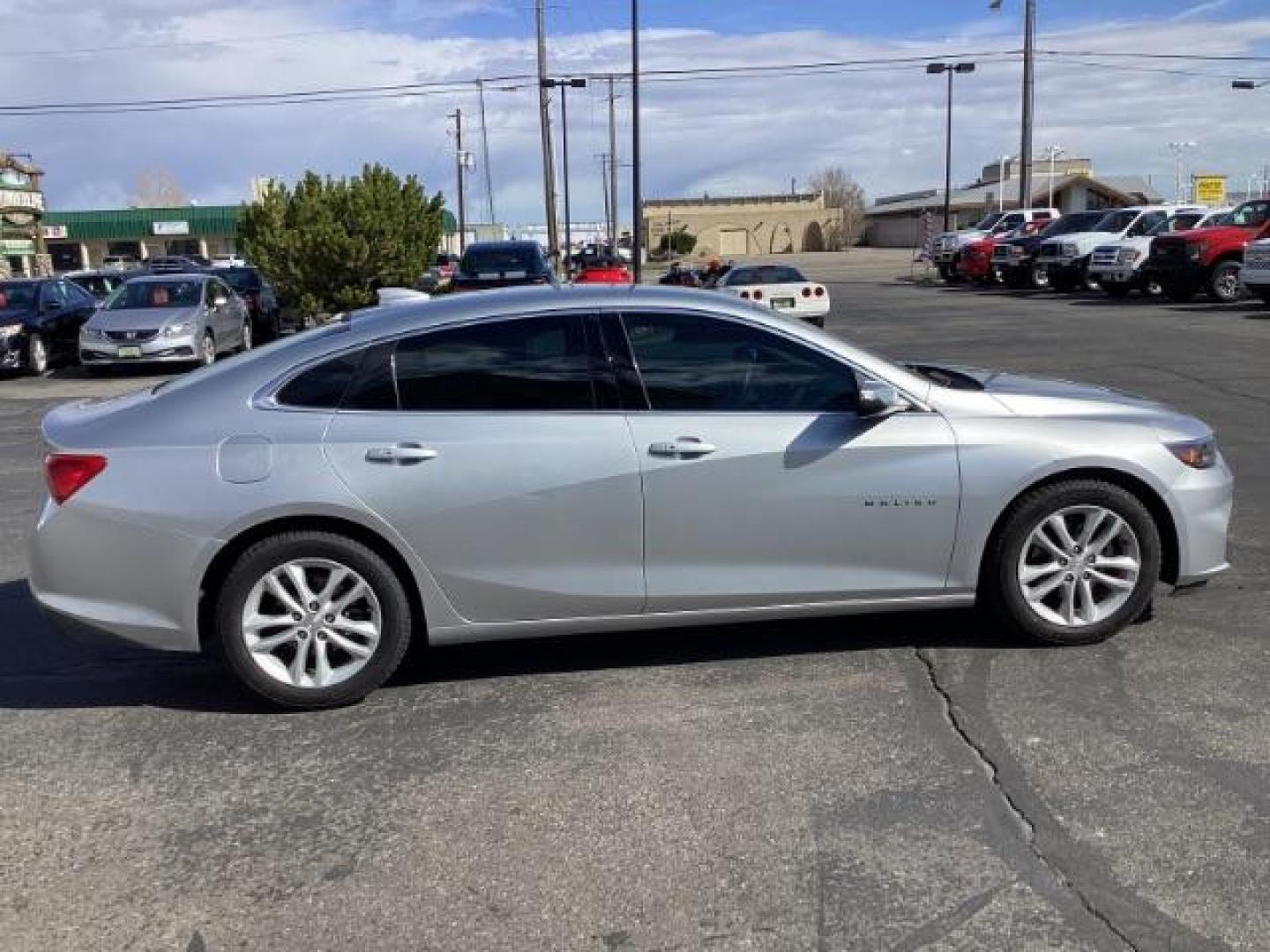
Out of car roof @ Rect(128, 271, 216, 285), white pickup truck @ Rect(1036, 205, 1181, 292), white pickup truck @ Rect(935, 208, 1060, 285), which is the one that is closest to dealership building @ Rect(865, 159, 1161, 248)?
white pickup truck @ Rect(935, 208, 1060, 285)

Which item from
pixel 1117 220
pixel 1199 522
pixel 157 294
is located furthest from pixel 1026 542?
pixel 1117 220

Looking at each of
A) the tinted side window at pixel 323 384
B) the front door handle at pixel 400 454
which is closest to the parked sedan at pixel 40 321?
the tinted side window at pixel 323 384

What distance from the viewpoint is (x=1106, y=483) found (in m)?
4.95

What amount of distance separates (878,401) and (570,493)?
4.06 ft

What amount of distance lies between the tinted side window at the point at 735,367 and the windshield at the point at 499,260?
47.6 feet

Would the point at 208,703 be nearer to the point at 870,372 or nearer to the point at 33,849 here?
the point at 33,849

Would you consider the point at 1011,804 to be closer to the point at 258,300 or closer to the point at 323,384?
the point at 323,384

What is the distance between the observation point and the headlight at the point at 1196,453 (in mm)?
5000

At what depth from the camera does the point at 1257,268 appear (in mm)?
22562

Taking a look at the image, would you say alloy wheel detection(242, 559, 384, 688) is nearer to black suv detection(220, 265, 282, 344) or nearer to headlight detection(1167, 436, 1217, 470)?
headlight detection(1167, 436, 1217, 470)

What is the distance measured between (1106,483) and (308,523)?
3.19 meters

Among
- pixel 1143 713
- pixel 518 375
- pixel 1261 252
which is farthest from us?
pixel 1261 252

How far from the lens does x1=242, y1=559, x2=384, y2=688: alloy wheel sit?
14.9 ft

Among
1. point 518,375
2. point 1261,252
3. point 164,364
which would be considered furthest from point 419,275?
point 518,375
